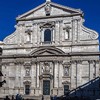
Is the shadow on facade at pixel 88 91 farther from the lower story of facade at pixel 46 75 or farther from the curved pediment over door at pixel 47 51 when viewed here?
the curved pediment over door at pixel 47 51

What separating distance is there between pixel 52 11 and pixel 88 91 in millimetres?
12827

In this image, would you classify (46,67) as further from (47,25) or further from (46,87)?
(47,25)

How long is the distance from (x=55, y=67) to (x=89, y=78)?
511 cm

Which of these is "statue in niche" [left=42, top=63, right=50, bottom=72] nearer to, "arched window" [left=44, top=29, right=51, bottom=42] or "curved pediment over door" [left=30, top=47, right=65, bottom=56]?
"curved pediment over door" [left=30, top=47, right=65, bottom=56]

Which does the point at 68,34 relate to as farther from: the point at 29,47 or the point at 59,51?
the point at 29,47

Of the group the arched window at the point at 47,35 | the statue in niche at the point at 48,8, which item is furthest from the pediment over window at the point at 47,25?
the statue in niche at the point at 48,8

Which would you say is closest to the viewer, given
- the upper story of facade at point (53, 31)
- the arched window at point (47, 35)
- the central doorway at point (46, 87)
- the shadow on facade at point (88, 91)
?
the shadow on facade at point (88, 91)

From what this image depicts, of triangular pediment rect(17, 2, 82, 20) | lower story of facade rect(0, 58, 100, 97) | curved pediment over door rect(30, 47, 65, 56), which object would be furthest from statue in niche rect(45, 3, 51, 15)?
lower story of facade rect(0, 58, 100, 97)

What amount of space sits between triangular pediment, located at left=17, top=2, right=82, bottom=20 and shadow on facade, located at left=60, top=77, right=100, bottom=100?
406 inches

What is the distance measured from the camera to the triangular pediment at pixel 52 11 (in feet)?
132

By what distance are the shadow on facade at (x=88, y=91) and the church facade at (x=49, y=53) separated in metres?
0.58

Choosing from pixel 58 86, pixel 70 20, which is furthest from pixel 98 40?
pixel 58 86

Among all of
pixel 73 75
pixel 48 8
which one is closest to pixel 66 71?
pixel 73 75

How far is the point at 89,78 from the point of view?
37938 mm
